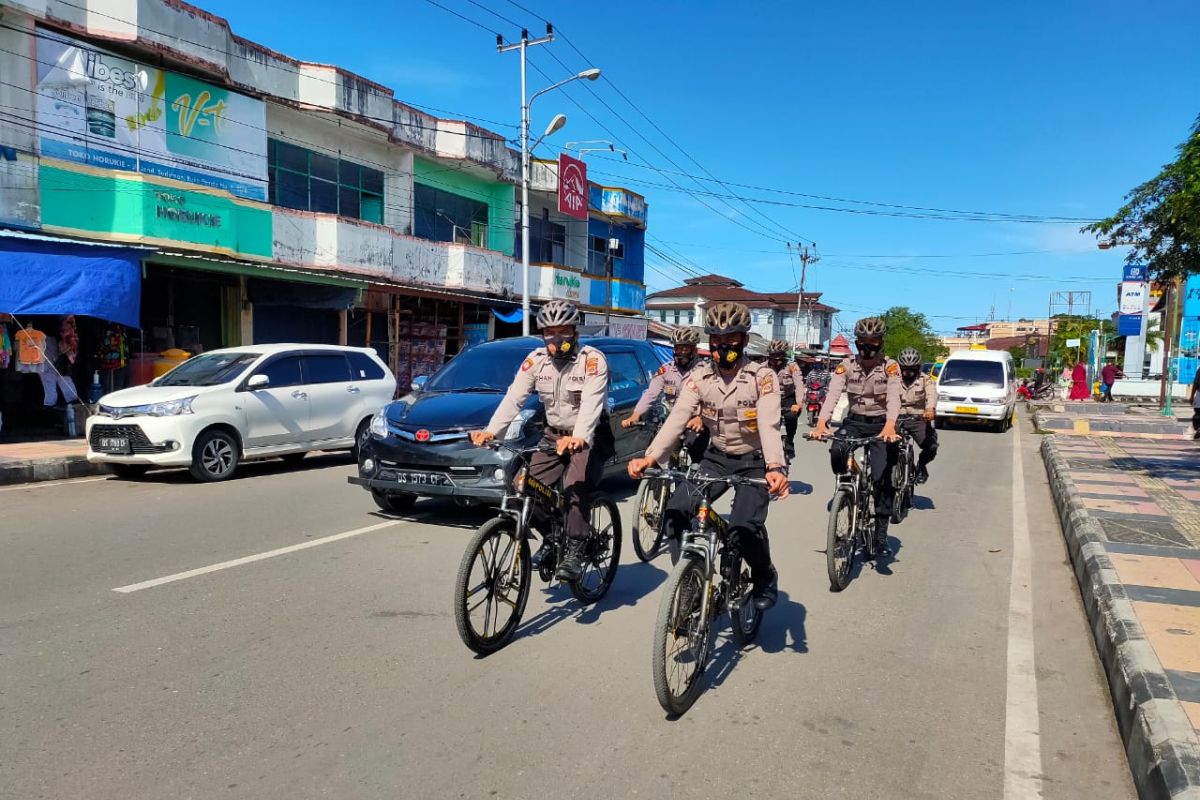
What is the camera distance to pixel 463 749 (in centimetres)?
335

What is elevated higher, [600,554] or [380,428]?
[380,428]

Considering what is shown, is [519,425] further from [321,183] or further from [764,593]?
[321,183]

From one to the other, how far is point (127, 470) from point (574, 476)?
8.25 m

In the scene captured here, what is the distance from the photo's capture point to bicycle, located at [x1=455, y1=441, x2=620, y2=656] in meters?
4.18

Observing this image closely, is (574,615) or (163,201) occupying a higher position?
(163,201)

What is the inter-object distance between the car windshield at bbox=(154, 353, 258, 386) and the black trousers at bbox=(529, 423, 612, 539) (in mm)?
6810

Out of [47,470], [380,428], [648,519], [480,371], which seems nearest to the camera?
[648,519]

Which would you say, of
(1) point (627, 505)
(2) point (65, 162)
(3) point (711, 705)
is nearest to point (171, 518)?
(1) point (627, 505)

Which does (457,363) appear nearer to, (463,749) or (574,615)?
(574,615)

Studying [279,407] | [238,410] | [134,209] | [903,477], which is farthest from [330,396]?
[903,477]

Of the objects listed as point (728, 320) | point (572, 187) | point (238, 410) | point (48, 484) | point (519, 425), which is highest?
point (572, 187)

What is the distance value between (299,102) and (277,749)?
1785 centimetres

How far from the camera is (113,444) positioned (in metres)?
9.69

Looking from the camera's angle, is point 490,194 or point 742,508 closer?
point 742,508
